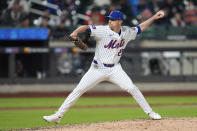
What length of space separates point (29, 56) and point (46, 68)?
724 mm

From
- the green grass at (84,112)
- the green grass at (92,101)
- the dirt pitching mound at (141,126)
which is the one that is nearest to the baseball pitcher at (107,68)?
the dirt pitching mound at (141,126)

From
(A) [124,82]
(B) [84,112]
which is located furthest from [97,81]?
(B) [84,112]

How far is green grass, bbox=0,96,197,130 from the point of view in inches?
398

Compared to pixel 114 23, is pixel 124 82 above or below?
below

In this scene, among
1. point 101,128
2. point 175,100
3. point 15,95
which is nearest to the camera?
point 101,128

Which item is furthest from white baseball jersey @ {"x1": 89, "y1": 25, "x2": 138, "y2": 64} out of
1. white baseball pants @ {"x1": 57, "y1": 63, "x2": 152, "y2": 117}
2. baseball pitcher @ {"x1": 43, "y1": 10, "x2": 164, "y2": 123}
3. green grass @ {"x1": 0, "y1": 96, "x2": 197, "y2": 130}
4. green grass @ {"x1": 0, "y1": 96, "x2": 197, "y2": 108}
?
green grass @ {"x1": 0, "y1": 96, "x2": 197, "y2": 108}

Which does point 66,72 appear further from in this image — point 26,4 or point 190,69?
point 190,69

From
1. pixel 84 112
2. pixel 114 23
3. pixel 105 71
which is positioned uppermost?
pixel 114 23

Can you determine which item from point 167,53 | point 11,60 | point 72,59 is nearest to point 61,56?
point 72,59

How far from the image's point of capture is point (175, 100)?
1538cm

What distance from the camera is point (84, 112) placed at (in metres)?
12.1

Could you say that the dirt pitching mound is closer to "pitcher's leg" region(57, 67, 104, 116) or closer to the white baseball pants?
the white baseball pants

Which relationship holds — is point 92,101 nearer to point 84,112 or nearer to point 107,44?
point 84,112

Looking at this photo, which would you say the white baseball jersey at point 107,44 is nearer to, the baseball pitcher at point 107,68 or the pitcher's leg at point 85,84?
the baseball pitcher at point 107,68
